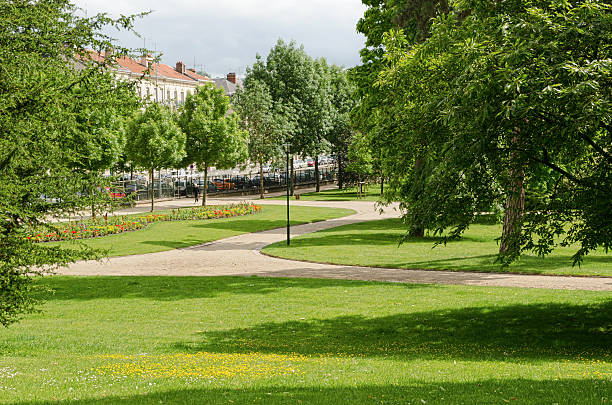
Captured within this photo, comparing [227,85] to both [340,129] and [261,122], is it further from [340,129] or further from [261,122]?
[261,122]

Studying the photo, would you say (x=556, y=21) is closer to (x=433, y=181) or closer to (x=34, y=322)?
(x=433, y=181)

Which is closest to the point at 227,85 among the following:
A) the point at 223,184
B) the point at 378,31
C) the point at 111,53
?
the point at 223,184

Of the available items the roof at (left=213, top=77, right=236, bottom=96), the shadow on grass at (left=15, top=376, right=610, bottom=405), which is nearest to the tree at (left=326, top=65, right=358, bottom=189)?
the roof at (left=213, top=77, right=236, bottom=96)

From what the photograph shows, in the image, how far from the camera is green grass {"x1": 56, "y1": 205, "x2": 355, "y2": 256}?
96.4 ft

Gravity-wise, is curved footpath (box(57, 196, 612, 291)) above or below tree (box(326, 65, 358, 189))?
below

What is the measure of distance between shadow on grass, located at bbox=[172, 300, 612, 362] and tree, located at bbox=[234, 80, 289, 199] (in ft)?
147

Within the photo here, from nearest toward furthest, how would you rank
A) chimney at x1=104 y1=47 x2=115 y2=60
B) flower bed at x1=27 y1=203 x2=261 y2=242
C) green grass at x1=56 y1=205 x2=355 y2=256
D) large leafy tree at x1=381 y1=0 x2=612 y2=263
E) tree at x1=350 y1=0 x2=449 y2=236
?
large leafy tree at x1=381 y1=0 x2=612 y2=263 → chimney at x1=104 y1=47 x2=115 y2=60 → tree at x1=350 y1=0 x2=449 y2=236 → green grass at x1=56 y1=205 x2=355 y2=256 → flower bed at x1=27 y1=203 x2=261 y2=242

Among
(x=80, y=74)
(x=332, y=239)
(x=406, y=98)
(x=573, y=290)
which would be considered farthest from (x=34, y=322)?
(x=332, y=239)

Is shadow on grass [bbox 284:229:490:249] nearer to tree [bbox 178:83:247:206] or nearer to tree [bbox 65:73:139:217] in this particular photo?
tree [bbox 65:73:139:217]

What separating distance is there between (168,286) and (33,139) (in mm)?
11045

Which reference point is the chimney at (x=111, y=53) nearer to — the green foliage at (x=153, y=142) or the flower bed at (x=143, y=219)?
the flower bed at (x=143, y=219)

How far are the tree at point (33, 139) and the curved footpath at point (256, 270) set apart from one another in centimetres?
618

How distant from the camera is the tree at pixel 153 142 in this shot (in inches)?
1779

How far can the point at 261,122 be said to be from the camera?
58375mm
